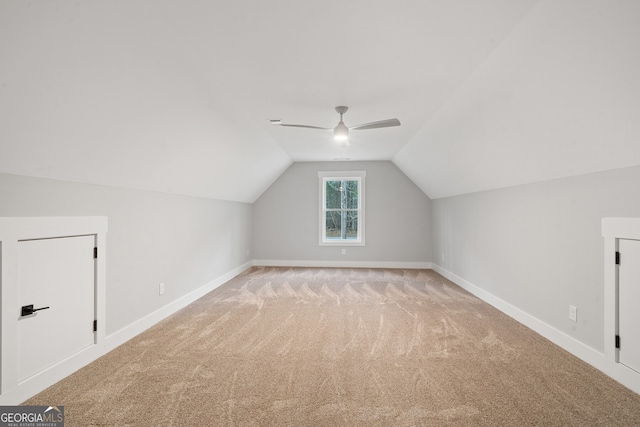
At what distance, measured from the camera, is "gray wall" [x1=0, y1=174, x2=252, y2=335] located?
2.44 m

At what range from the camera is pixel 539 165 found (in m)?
3.26

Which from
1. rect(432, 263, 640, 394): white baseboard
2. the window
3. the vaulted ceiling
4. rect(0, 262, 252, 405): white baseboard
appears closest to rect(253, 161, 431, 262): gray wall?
the window

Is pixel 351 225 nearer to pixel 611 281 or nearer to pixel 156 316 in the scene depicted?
pixel 156 316

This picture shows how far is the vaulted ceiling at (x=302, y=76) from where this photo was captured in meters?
1.83

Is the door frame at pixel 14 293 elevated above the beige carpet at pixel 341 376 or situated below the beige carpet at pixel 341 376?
above

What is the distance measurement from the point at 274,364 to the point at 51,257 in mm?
1968

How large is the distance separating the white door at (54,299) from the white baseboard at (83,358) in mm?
48

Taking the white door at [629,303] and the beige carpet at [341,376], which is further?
the white door at [629,303]

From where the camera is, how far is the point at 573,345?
300 centimetres

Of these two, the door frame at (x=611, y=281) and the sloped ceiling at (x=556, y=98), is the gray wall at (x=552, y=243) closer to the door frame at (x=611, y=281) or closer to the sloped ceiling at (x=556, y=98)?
the door frame at (x=611, y=281)

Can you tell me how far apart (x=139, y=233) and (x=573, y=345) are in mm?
4454

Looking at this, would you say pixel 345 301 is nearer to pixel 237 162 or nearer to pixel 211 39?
pixel 237 162

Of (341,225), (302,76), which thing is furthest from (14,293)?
(341,225)

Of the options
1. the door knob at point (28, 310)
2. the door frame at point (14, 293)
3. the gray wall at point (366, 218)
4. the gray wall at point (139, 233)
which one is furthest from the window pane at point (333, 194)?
the door knob at point (28, 310)
